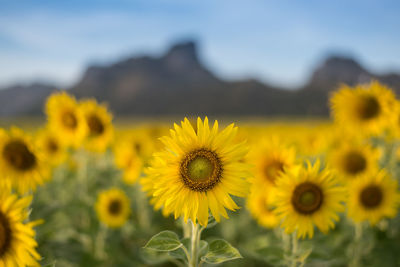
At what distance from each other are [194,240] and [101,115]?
4.20 metres

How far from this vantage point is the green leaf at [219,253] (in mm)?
1994

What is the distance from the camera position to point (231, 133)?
205 centimetres

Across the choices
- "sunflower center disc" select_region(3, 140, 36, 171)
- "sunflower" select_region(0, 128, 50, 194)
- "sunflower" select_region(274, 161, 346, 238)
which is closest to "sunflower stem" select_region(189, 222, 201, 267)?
"sunflower" select_region(274, 161, 346, 238)

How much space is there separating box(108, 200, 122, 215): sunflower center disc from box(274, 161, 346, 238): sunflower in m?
3.03

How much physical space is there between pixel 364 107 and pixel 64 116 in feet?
17.4

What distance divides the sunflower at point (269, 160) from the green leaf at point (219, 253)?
55.0 inches

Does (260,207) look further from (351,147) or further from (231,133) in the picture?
(231,133)

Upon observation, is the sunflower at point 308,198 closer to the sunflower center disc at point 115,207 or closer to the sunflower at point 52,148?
the sunflower center disc at point 115,207

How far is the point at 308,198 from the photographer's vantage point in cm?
274

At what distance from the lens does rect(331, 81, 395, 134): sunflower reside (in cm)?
488

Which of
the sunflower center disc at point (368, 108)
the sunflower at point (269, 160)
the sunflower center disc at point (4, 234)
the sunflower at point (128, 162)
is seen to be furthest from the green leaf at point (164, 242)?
the sunflower center disc at point (368, 108)

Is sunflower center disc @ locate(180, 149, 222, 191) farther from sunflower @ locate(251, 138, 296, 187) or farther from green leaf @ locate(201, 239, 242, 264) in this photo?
sunflower @ locate(251, 138, 296, 187)

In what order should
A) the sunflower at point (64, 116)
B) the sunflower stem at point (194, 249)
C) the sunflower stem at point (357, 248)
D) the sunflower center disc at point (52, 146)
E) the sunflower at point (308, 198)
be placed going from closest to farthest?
1. the sunflower stem at point (194, 249)
2. the sunflower at point (308, 198)
3. the sunflower stem at point (357, 248)
4. the sunflower at point (64, 116)
5. the sunflower center disc at point (52, 146)

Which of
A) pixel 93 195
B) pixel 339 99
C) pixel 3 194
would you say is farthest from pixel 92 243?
pixel 339 99
